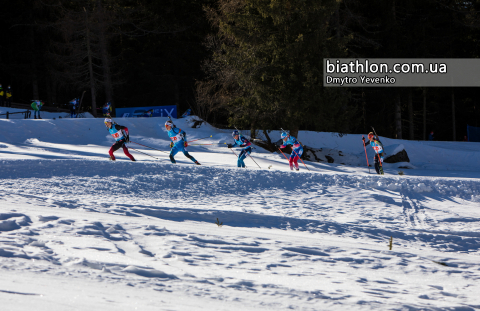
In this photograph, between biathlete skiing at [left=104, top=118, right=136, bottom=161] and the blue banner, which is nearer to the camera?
biathlete skiing at [left=104, top=118, right=136, bottom=161]

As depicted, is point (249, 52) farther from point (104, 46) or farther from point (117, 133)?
point (104, 46)

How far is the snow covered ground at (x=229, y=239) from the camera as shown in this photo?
395 centimetres

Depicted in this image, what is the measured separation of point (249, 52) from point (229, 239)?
16.3 meters

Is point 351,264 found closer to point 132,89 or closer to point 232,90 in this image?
point 232,90

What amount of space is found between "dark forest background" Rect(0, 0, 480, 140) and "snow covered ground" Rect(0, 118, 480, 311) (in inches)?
416

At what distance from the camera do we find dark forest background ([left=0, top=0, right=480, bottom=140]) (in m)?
20.2

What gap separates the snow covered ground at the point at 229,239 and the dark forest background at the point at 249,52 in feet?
34.6

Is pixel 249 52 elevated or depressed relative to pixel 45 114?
elevated

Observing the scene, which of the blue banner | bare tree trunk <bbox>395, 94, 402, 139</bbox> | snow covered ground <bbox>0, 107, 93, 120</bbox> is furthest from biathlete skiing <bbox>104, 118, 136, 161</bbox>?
bare tree trunk <bbox>395, 94, 402, 139</bbox>

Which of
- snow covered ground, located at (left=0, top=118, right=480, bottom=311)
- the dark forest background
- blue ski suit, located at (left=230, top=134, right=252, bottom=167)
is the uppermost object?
the dark forest background

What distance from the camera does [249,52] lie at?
67.6 feet

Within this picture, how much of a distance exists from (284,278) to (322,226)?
8.99 ft

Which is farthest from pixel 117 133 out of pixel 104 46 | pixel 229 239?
pixel 104 46

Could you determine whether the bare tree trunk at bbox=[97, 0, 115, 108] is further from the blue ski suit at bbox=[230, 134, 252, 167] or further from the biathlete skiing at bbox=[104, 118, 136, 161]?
the blue ski suit at bbox=[230, 134, 252, 167]
